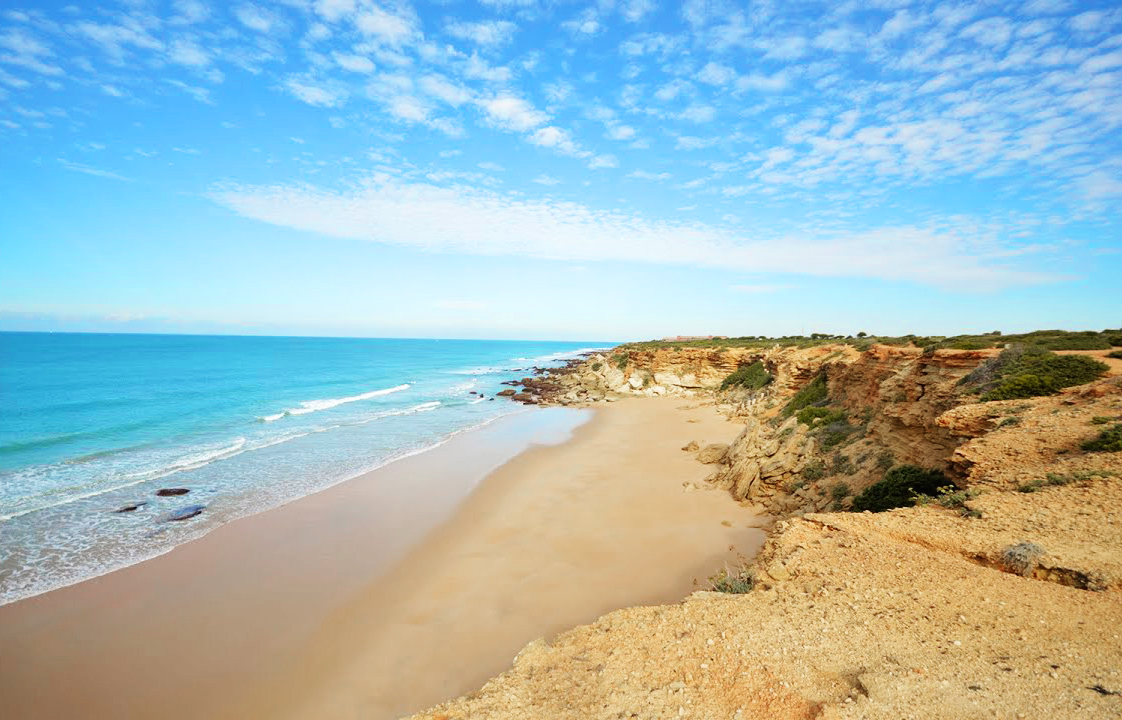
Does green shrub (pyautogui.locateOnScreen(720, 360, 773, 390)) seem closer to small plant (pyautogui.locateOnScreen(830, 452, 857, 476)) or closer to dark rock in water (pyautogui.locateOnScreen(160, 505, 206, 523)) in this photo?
small plant (pyautogui.locateOnScreen(830, 452, 857, 476))

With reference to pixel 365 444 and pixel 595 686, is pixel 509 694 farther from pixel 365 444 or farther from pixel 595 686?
pixel 365 444

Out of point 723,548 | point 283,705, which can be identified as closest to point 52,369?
point 283,705

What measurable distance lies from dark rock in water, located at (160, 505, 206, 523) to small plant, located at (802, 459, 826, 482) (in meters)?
20.7

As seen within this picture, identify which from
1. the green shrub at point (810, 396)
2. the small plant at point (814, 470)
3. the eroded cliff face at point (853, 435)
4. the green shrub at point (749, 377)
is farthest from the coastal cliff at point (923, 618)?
the green shrub at point (749, 377)

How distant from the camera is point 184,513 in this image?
16484mm

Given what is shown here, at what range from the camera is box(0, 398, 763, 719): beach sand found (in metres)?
8.66

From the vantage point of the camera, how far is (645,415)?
3612cm

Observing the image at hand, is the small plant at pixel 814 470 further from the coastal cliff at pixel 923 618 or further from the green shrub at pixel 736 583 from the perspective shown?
the green shrub at pixel 736 583

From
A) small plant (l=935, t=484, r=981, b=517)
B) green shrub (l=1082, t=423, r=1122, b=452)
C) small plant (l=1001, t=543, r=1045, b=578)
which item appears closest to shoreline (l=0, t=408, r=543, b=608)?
small plant (l=1001, t=543, r=1045, b=578)

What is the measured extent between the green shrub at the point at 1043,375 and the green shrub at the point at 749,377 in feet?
68.9

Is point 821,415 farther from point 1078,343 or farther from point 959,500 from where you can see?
point 959,500

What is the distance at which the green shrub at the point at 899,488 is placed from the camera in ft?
37.5

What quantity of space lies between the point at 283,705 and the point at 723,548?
10449mm

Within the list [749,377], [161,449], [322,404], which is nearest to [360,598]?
[161,449]
